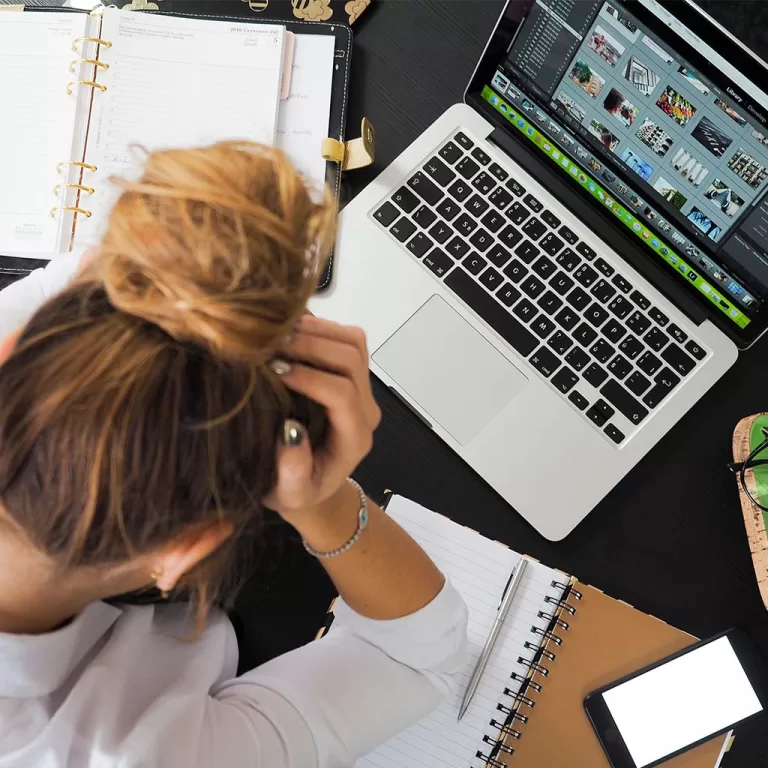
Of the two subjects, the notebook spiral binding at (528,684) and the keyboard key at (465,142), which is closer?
the notebook spiral binding at (528,684)

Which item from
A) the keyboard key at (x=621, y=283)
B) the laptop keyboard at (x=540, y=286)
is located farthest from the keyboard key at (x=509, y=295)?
the keyboard key at (x=621, y=283)

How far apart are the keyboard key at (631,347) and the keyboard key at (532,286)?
102mm

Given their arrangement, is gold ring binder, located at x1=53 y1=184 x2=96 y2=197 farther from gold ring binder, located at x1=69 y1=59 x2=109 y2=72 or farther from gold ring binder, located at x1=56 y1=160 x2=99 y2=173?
gold ring binder, located at x1=69 y1=59 x2=109 y2=72

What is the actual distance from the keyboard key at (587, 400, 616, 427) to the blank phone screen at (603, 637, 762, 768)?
0.24m

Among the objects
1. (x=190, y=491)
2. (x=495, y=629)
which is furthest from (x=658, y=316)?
(x=190, y=491)

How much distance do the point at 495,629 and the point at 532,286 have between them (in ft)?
1.16

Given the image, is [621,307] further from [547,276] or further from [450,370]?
[450,370]

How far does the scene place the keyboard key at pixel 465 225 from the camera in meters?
0.75

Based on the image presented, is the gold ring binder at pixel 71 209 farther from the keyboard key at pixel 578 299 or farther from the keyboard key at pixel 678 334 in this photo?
the keyboard key at pixel 678 334

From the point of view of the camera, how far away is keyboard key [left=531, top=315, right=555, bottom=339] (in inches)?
28.7

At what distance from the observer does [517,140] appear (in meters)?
0.75

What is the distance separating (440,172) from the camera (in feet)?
2.48

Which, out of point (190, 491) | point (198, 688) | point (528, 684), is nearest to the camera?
point (190, 491)

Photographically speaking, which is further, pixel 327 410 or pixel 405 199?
pixel 405 199
